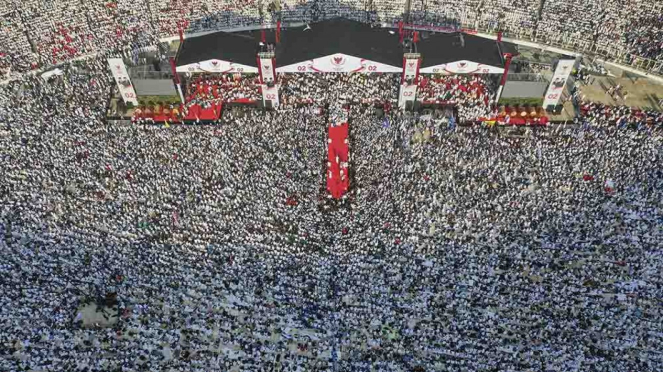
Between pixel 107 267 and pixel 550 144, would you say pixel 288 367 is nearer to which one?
pixel 107 267

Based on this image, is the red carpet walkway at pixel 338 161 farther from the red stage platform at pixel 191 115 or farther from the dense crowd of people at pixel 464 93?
the red stage platform at pixel 191 115

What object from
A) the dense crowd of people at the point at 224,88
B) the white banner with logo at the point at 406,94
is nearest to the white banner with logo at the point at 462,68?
the white banner with logo at the point at 406,94

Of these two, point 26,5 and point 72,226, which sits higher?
point 26,5

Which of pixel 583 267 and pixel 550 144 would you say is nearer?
pixel 583 267

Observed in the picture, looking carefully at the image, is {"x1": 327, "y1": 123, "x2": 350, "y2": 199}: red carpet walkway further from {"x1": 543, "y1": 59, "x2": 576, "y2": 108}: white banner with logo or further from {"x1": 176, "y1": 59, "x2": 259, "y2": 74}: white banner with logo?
{"x1": 543, "y1": 59, "x2": 576, "y2": 108}: white banner with logo

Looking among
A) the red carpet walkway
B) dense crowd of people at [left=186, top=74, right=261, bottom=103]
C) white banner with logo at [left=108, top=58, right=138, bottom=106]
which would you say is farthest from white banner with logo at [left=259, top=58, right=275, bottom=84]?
white banner with logo at [left=108, top=58, right=138, bottom=106]

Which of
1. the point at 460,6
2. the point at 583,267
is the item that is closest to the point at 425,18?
the point at 460,6

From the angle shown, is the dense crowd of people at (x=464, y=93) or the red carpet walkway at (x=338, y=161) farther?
the dense crowd of people at (x=464, y=93)
